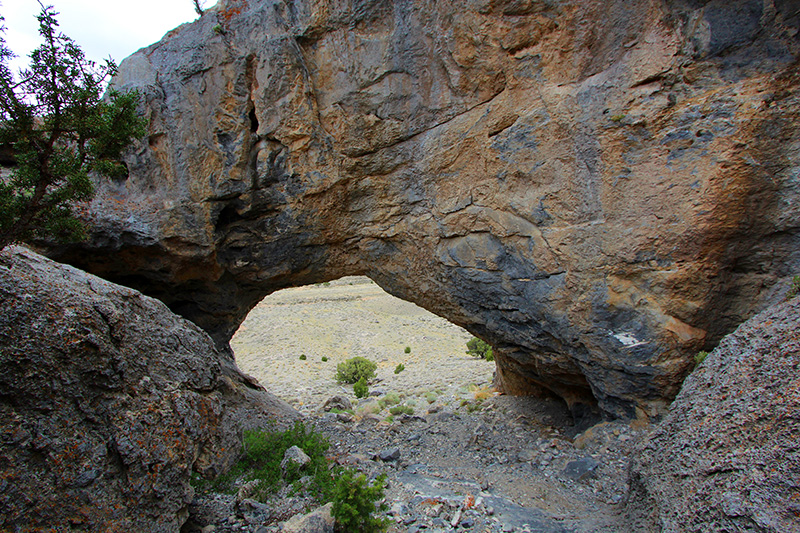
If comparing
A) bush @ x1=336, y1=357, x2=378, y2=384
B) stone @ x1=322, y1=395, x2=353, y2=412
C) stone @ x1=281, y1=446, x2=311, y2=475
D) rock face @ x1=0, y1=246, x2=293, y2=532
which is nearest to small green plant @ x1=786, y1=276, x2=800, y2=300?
stone @ x1=281, y1=446, x2=311, y2=475

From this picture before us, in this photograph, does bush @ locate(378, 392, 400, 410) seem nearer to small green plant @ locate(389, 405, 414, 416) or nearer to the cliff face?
small green plant @ locate(389, 405, 414, 416)

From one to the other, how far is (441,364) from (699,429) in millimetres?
14293

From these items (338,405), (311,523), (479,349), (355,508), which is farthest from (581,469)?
(479,349)

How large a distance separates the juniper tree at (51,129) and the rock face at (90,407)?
511mm

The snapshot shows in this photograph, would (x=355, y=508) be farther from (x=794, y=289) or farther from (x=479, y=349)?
(x=479, y=349)

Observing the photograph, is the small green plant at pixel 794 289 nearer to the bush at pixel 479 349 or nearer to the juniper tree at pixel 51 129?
the juniper tree at pixel 51 129

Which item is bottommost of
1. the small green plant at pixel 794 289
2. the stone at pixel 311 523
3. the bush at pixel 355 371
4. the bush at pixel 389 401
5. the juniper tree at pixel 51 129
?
the stone at pixel 311 523

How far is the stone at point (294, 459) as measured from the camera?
19.4ft

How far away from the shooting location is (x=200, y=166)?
25.4 feet

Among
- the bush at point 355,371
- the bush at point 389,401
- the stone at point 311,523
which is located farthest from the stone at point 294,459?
the bush at point 355,371

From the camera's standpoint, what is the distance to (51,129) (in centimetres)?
→ 422

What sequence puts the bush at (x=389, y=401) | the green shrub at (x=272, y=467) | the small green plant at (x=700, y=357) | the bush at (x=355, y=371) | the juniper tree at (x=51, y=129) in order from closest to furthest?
the juniper tree at (x=51, y=129) < the small green plant at (x=700, y=357) < the green shrub at (x=272, y=467) < the bush at (x=389, y=401) < the bush at (x=355, y=371)

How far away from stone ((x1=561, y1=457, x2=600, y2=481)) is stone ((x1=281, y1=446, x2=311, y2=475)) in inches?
148

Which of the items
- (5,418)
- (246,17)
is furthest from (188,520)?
(246,17)
